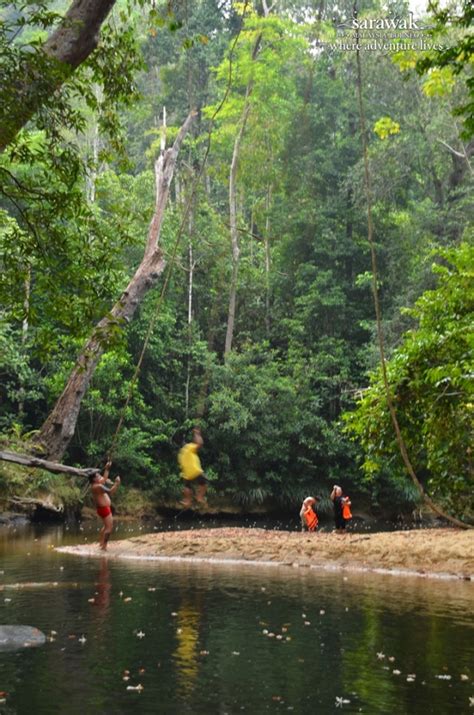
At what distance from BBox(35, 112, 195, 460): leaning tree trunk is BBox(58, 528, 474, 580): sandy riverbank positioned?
7.60 metres

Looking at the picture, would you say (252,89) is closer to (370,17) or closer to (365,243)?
(370,17)

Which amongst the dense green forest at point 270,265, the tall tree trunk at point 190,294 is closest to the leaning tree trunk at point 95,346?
the dense green forest at point 270,265

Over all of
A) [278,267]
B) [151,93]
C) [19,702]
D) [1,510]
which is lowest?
[19,702]

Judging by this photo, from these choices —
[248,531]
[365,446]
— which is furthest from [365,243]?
[365,446]

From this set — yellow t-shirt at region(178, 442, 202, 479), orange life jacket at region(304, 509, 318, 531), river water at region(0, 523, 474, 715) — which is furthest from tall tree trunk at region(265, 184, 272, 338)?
river water at region(0, 523, 474, 715)

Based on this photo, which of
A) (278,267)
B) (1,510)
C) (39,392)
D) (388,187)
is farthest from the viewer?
(278,267)

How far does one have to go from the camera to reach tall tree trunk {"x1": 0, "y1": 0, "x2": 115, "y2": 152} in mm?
7926

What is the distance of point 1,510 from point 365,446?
22.2 m

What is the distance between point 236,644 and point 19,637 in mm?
2673

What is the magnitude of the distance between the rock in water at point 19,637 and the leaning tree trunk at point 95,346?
2769 mm

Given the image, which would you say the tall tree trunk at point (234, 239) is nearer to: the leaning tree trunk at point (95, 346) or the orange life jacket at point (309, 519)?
the orange life jacket at point (309, 519)

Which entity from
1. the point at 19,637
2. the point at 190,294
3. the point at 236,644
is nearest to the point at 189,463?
the point at 236,644

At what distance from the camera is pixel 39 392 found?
115 ft

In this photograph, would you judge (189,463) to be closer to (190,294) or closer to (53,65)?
(53,65)
